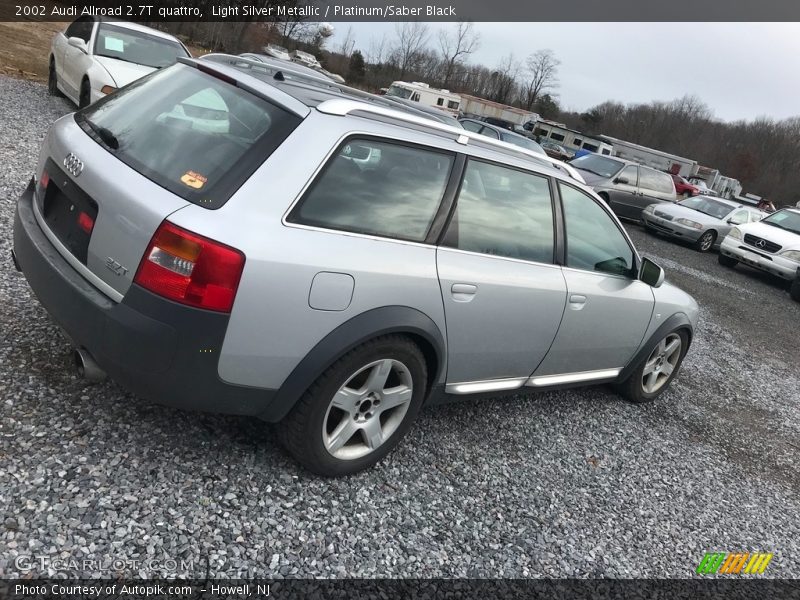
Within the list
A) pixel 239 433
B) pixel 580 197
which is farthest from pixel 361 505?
pixel 580 197

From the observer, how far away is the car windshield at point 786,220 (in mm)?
13630

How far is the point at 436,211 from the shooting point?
2.99m

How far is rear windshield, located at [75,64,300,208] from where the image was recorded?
8.01 ft

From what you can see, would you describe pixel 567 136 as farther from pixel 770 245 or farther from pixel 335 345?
pixel 335 345

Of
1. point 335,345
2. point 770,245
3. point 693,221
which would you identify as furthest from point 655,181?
point 335,345

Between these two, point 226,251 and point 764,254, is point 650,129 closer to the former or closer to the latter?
point 764,254

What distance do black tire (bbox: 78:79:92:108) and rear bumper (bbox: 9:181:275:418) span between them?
7259mm

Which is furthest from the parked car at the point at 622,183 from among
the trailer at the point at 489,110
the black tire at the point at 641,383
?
the trailer at the point at 489,110

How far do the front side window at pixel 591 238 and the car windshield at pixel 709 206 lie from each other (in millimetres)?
13954

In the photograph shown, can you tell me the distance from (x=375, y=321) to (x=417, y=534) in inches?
40.6

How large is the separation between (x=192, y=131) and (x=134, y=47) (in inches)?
328

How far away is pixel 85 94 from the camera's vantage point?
875cm

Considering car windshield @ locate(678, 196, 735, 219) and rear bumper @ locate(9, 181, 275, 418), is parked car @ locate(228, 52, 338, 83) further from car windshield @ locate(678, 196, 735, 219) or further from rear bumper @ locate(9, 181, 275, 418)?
car windshield @ locate(678, 196, 735, 219)

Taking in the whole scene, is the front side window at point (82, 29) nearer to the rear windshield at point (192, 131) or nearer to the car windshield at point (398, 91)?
the rear windshield at point (192, 131)
